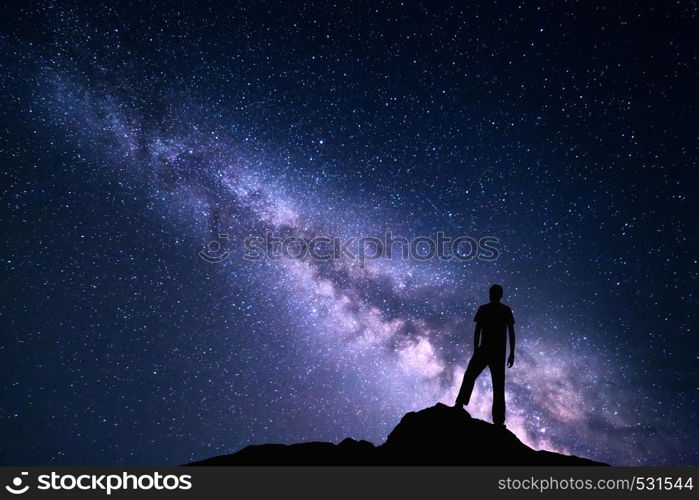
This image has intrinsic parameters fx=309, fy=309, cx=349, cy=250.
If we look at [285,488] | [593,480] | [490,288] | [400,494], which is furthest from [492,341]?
[285,488]

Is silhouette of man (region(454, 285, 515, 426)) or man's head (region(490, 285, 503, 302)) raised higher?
man's head (region(490, 285, 503, 302))

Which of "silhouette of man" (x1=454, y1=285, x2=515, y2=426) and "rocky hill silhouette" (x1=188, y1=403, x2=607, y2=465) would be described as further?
"silhouette of man" (x1=454, y1=285, x2=515, y2=426)

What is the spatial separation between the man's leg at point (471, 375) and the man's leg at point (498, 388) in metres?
0.16

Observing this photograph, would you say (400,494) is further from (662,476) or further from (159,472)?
(662,476)

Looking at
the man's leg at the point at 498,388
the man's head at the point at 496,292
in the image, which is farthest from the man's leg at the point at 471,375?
the man's head at the point at 496,292

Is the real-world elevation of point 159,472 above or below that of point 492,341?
below

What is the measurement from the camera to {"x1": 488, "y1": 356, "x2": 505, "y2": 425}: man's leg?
16.4 feet

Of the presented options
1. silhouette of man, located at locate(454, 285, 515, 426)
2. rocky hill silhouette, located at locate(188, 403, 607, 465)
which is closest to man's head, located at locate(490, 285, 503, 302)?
silhouette of man, located at locate(454, 285, 515, 426)

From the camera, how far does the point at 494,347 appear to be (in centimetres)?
512

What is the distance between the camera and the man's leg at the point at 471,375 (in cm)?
519

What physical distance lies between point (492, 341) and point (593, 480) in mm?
1970

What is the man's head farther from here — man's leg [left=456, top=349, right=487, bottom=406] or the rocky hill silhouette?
the rocky hill silhouette

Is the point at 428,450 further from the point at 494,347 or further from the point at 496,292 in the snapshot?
the point at 496,292

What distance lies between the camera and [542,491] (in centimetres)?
357
